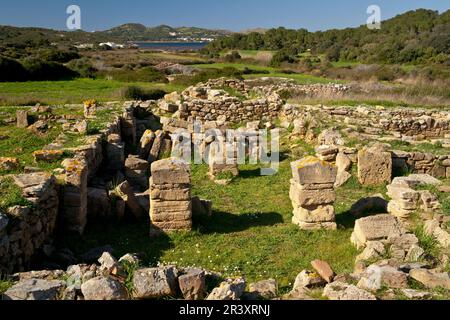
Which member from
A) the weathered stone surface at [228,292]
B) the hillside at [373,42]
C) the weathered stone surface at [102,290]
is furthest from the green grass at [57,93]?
the hillside at [373,42]

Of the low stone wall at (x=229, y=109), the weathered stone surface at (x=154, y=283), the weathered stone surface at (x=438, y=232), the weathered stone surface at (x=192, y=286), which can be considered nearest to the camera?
the weathered stone surface at (x=154, y=283)

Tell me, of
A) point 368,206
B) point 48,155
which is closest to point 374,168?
point 368,206

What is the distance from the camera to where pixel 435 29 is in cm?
5878

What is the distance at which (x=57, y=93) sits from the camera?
26688mm

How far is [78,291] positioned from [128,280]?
66 cm

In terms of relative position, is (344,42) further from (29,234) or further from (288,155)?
(29,234)

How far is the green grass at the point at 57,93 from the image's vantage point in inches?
895

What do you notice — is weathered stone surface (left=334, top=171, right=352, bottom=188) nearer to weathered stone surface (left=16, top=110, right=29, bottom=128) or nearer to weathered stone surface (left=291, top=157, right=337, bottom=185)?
weathered stone surface (left=291, top=157, right=337, bottom=185)

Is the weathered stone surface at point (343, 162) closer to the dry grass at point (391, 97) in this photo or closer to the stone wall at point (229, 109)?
the stone wall at point (229, 109)

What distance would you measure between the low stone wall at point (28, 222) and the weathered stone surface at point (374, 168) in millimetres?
7482

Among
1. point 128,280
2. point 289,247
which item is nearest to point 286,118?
point 289,247

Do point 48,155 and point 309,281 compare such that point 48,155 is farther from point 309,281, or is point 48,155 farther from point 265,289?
point 309,281

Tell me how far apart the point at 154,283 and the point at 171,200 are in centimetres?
362

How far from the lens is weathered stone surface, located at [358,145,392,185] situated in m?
12.1
